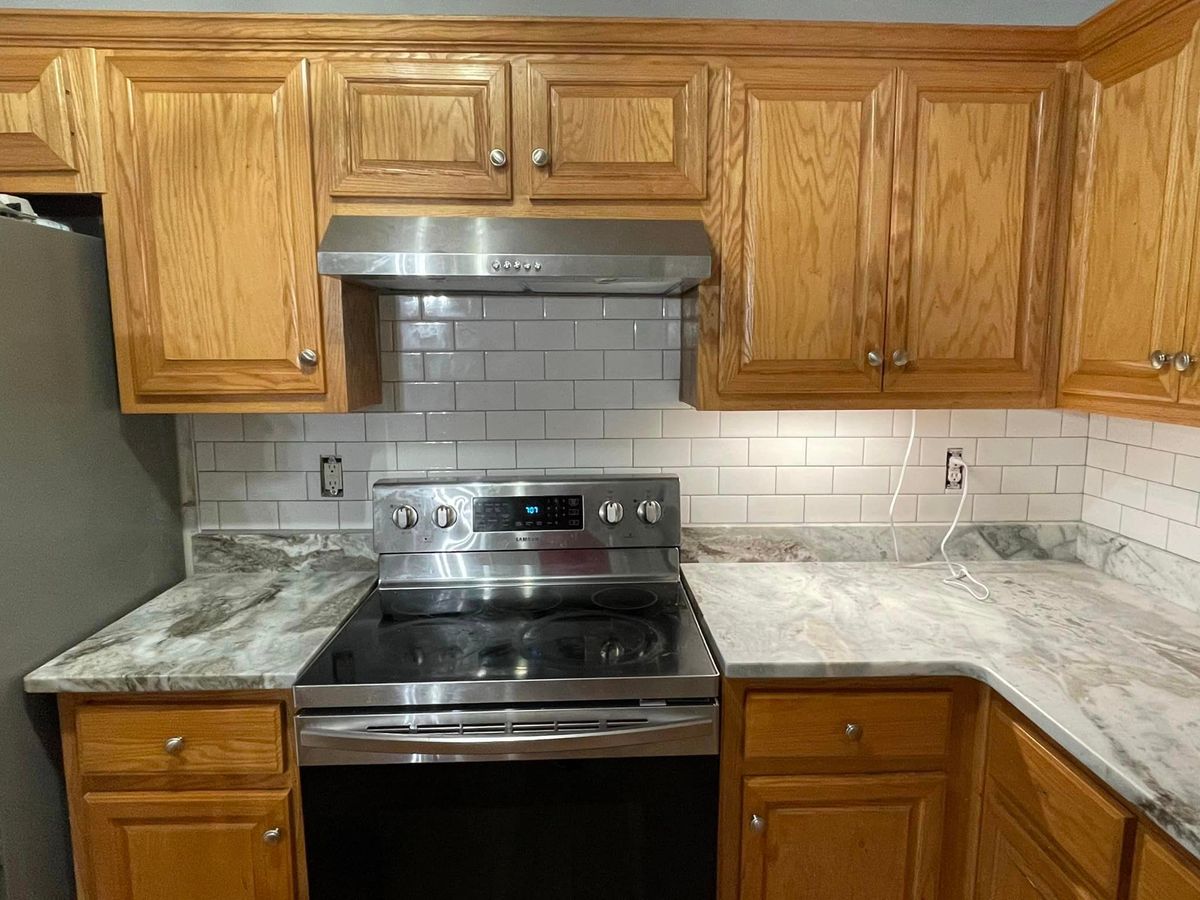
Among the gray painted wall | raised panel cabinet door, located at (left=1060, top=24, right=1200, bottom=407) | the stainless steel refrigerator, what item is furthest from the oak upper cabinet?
raised panel cabinet door, located at (left=1060, top=24, right=1200, bottom=407)

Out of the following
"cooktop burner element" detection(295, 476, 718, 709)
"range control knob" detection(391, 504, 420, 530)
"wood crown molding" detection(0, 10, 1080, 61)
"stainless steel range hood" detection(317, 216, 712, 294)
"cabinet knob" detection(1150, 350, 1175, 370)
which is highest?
"wood crown molding" detection(0, 10, 1080, 61)

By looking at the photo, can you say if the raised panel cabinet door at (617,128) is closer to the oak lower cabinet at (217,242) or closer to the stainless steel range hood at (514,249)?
the stainless steel range hood at (514,249)

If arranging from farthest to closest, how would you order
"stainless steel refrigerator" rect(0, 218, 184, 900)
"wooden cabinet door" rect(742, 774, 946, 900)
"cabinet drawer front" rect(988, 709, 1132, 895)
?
1. "wooden cabinet door" rect(742, 774, 946, 900)
2. "stainless steel refrigerator" rect(0, 218, 184, 900)
3. "cabinet drawer front" rect(988, 709, 1132, 895)

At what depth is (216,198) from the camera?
1482mm

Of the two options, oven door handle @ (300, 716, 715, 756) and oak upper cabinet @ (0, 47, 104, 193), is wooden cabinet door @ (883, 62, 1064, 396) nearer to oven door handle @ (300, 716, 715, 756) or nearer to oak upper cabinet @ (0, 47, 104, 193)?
oven door handle @ (300, 716, 715, 756)

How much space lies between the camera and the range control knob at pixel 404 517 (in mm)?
1783

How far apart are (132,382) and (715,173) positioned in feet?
4.55

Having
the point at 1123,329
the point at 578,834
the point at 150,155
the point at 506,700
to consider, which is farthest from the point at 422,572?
the point at 1123,329

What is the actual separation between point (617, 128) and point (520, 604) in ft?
3.76

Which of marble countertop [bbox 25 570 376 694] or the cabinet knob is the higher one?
the cabinet knob

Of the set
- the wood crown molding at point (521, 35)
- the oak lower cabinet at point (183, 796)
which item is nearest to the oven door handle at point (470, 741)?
the oak lower cabinet at point (183, 796)

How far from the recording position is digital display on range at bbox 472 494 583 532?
180 centimetres

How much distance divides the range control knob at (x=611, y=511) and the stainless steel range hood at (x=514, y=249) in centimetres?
62

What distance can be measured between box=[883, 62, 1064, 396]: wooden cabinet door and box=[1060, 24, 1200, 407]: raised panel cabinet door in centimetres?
6
